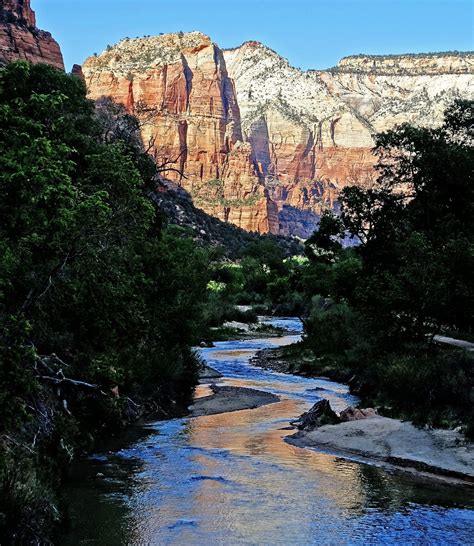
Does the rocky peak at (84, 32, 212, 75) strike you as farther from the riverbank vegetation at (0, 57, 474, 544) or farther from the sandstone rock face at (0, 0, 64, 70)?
the riverbank vegetation at (0, 57, 474, 544)

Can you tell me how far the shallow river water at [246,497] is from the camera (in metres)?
12.1

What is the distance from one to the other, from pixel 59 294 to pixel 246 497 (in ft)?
19.3

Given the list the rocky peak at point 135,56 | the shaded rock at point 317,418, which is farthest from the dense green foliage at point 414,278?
the rocky peak at point 135,56

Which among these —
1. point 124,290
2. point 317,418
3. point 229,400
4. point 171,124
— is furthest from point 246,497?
point 171,124

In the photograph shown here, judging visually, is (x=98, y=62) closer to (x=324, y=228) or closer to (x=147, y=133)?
(x=147, y=133)

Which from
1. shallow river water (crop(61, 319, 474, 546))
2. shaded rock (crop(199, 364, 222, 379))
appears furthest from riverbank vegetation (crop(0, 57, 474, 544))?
shaded rock (crop(199, 364, 222, 379))

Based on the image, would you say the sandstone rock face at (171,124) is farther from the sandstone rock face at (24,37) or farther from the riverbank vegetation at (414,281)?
the riverbank vegetation at (414,281)

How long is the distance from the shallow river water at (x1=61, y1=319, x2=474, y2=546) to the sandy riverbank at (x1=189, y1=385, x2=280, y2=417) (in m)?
3.80

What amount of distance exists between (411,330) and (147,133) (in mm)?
177572

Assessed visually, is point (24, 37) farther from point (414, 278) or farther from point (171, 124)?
point (171, 124)

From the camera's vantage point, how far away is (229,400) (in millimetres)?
26656

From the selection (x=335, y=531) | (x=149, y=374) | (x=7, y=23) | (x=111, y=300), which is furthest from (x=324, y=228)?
(x=7, y=23)

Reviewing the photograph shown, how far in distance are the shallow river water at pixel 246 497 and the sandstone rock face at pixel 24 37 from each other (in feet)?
255

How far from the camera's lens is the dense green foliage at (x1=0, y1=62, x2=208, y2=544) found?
10.5 meters
